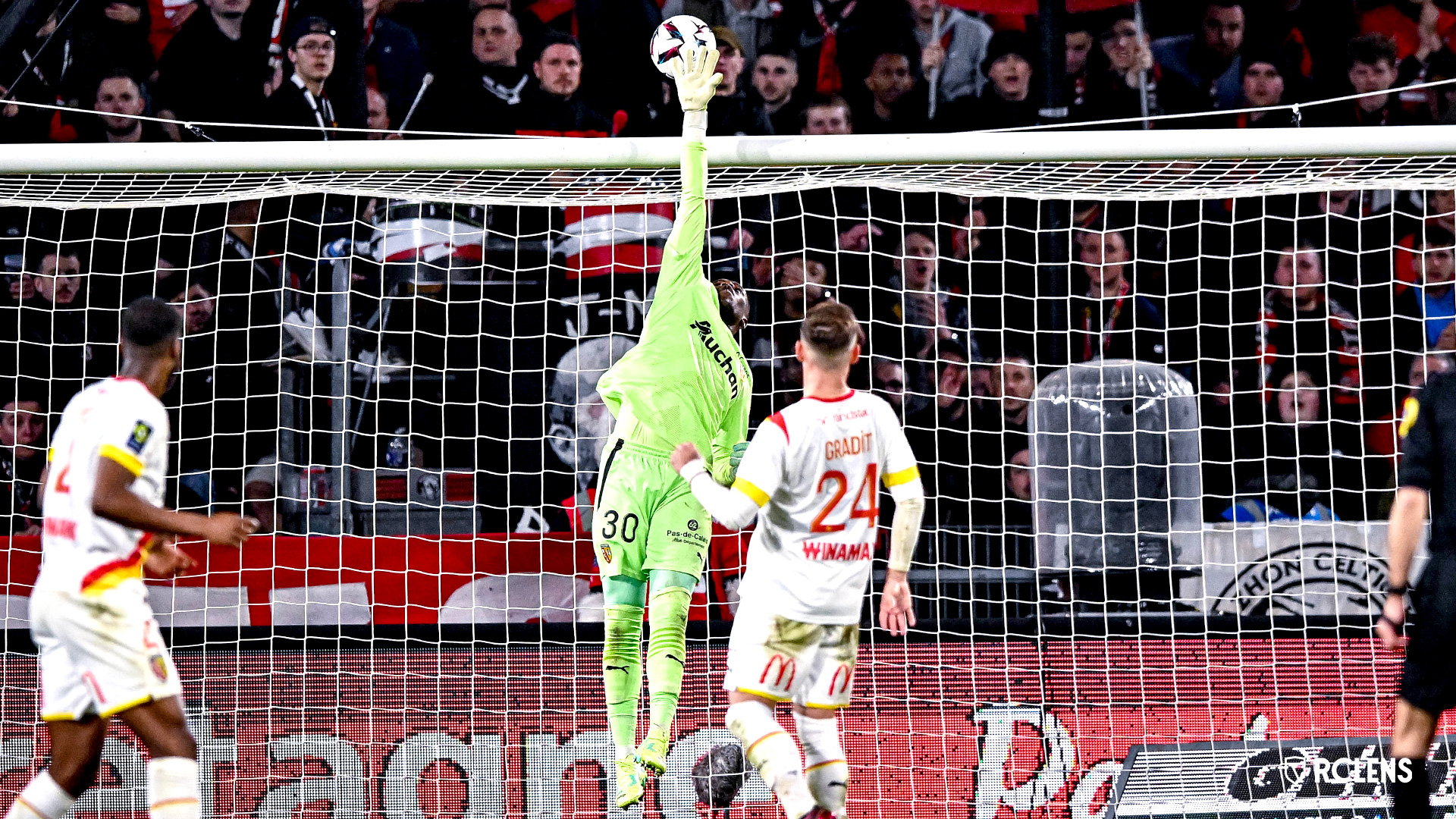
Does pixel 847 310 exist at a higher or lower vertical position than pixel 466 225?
lower

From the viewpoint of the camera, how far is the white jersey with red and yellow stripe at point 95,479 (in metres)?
4.23

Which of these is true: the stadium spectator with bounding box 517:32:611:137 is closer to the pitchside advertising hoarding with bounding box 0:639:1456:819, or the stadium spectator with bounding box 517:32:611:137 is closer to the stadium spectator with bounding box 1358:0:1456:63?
the pitchside advertising hoarding with bounding box 0:639:1456:819

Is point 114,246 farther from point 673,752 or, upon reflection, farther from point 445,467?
point 673,752

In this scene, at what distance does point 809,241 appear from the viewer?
9.94 meters

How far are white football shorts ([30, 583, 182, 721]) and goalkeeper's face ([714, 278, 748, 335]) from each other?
9.67ft

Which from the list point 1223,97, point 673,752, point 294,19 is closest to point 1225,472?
point 1223,97

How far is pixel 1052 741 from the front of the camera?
23.3 ft

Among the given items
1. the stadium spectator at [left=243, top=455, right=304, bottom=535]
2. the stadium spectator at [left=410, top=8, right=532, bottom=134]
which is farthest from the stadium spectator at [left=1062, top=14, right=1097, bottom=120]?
the stadium spectator at [left=243, top=455, right=304, bottom=535]

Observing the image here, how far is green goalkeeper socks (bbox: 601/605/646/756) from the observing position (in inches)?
247

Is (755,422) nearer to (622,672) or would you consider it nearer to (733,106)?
(733,106)

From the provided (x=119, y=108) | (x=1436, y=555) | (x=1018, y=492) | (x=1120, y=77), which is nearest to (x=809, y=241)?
(x=1018, y=492)

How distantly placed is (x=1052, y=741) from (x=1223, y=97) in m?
5.22

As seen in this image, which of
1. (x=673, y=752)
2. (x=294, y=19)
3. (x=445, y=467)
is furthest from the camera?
(x=294, y=19)

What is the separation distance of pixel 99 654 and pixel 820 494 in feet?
7.24
